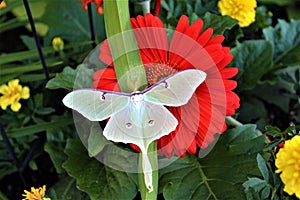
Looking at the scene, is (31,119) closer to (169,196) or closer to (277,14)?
(169,196)

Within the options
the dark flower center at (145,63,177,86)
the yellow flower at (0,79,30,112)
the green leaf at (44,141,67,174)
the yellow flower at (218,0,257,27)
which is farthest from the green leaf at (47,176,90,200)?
the yellow flower at (218,0,257,27)

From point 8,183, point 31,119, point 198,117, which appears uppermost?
point 198,117

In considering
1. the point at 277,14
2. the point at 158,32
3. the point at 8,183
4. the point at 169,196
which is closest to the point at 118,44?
the point at 158,32

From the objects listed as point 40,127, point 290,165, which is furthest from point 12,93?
point 290,165

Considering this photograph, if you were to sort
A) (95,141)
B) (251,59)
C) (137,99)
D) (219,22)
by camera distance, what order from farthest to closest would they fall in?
(251,59)
(219,22)
(95,141)
(137,99)

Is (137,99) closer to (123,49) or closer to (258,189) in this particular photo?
(123,49)

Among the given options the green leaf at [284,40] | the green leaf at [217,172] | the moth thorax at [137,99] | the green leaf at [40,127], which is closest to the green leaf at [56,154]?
the green leaf at [40,127]

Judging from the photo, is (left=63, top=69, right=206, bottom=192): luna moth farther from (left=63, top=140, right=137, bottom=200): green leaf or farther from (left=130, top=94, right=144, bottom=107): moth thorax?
(left=63, top=140, right=137, bottom=200): green leaf
